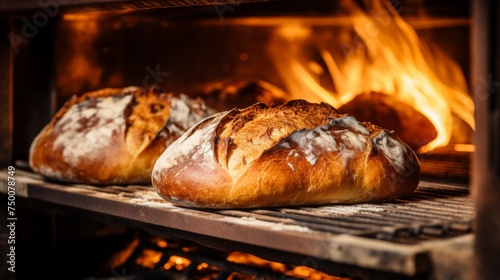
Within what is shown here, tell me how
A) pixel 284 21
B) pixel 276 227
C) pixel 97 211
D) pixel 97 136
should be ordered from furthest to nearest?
1. pixel 284 21
2. pixel 97 136
3. pixel 97 211
4. pixel 276 227

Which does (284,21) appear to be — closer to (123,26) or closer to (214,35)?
(214,35)

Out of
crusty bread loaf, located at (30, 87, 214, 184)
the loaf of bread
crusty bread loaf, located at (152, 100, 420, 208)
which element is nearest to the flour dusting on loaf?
crusty bread loaf, located at (30, 87, 214, 184)

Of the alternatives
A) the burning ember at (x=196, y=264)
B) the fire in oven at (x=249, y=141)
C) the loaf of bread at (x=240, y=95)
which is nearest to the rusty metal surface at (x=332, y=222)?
the fire in oven at (x=249, y=141)

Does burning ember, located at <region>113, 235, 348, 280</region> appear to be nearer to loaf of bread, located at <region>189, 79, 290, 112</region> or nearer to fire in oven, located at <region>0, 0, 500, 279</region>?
fire in oven, located at <region>0, 0, 500, 279</region>

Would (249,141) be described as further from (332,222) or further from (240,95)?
(240,95)

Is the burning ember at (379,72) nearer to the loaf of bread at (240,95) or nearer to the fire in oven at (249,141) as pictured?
the fire in oven at (249,141)

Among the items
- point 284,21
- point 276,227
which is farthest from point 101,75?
point 276,227

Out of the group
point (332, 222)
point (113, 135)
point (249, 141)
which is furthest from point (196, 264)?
point (332, 222)

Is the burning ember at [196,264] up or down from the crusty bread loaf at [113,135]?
down
